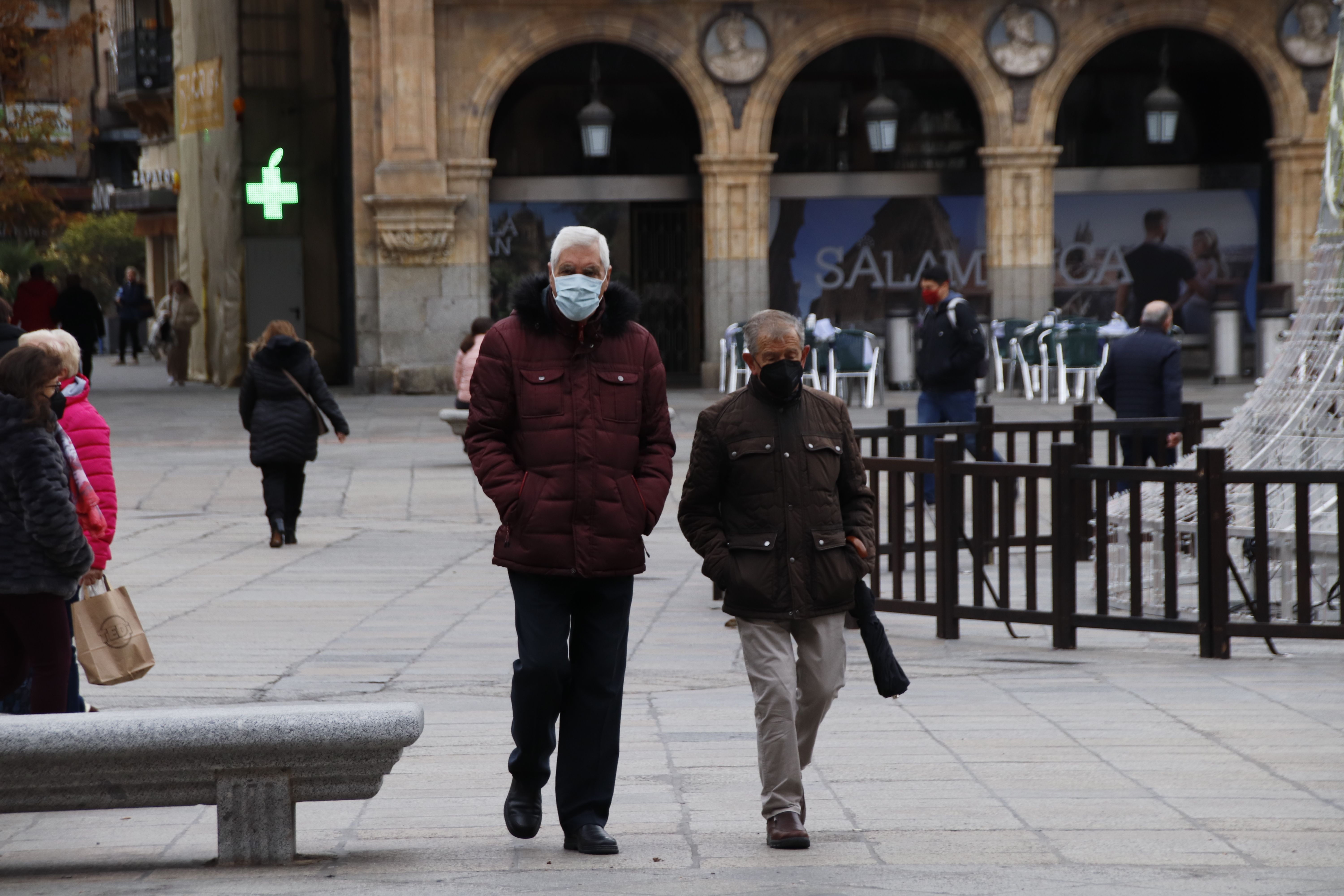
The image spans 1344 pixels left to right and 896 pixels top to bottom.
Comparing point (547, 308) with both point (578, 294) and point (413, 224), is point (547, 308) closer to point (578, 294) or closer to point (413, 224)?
point (578, 294)

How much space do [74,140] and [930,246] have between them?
3980 centimetres

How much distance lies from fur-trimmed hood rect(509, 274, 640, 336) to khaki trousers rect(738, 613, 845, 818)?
2.91 ft

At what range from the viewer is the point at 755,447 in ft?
16.9

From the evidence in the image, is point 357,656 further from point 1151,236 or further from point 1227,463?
point 1151,236

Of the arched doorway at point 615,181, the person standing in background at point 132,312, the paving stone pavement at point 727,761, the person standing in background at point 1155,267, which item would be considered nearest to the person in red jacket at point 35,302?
the arched doorway at point 615,181

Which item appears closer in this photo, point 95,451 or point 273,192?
point 95,451

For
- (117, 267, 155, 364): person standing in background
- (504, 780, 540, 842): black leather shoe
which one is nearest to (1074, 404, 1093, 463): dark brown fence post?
(504, 780, 540, 842): black leather shoe

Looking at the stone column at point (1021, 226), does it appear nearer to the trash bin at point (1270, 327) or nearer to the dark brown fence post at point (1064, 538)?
the trash bin at point (1270, 327)

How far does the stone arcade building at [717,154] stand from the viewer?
81.6 ft

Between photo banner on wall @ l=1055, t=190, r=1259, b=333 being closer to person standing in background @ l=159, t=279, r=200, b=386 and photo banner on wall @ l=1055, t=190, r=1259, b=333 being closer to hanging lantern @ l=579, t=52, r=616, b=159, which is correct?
hanging lantern @ l=579, t=52, r=616, b=159

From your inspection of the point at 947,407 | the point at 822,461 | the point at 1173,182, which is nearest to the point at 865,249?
the point at 1173,182

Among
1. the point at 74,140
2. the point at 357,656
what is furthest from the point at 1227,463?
the point at 74,140

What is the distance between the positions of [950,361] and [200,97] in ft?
64.5

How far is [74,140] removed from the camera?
59094 mm
